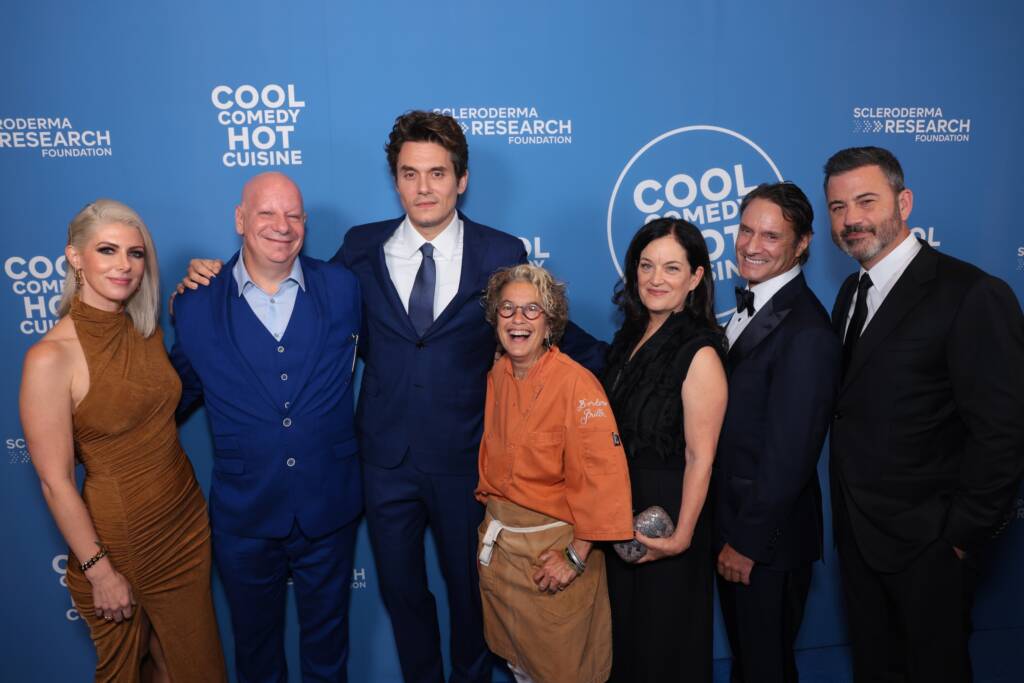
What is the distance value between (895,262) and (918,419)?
0.46m

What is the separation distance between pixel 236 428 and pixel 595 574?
1180 millimetres

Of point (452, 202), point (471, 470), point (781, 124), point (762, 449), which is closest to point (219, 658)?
point (471, 470)

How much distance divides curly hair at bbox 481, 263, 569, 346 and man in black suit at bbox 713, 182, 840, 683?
517 mm

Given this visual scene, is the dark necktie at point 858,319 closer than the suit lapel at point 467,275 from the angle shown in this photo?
Yes

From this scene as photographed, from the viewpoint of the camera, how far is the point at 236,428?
2.15 meters

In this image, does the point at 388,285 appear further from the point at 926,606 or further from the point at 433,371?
the point at 926,606

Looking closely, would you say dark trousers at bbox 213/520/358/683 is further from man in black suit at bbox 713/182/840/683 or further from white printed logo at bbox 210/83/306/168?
white printed logo at bbox 210/83/306/168

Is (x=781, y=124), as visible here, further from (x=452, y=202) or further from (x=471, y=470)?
(x=471, y=470)

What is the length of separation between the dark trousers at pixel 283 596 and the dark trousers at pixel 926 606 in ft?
5.46

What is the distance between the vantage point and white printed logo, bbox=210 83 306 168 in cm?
263

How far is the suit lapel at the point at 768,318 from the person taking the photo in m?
1.95

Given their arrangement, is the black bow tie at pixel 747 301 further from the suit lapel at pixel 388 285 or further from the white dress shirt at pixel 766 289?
the suit lapel at pixel 388 285

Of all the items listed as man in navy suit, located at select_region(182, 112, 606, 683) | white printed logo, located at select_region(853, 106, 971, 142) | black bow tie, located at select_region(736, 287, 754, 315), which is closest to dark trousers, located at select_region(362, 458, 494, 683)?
man in navy suit, located at select_region(182, 112, 606, 683)

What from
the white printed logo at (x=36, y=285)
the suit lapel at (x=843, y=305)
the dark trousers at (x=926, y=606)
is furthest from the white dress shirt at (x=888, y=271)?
the white printed logo at (x=36, y=285)
